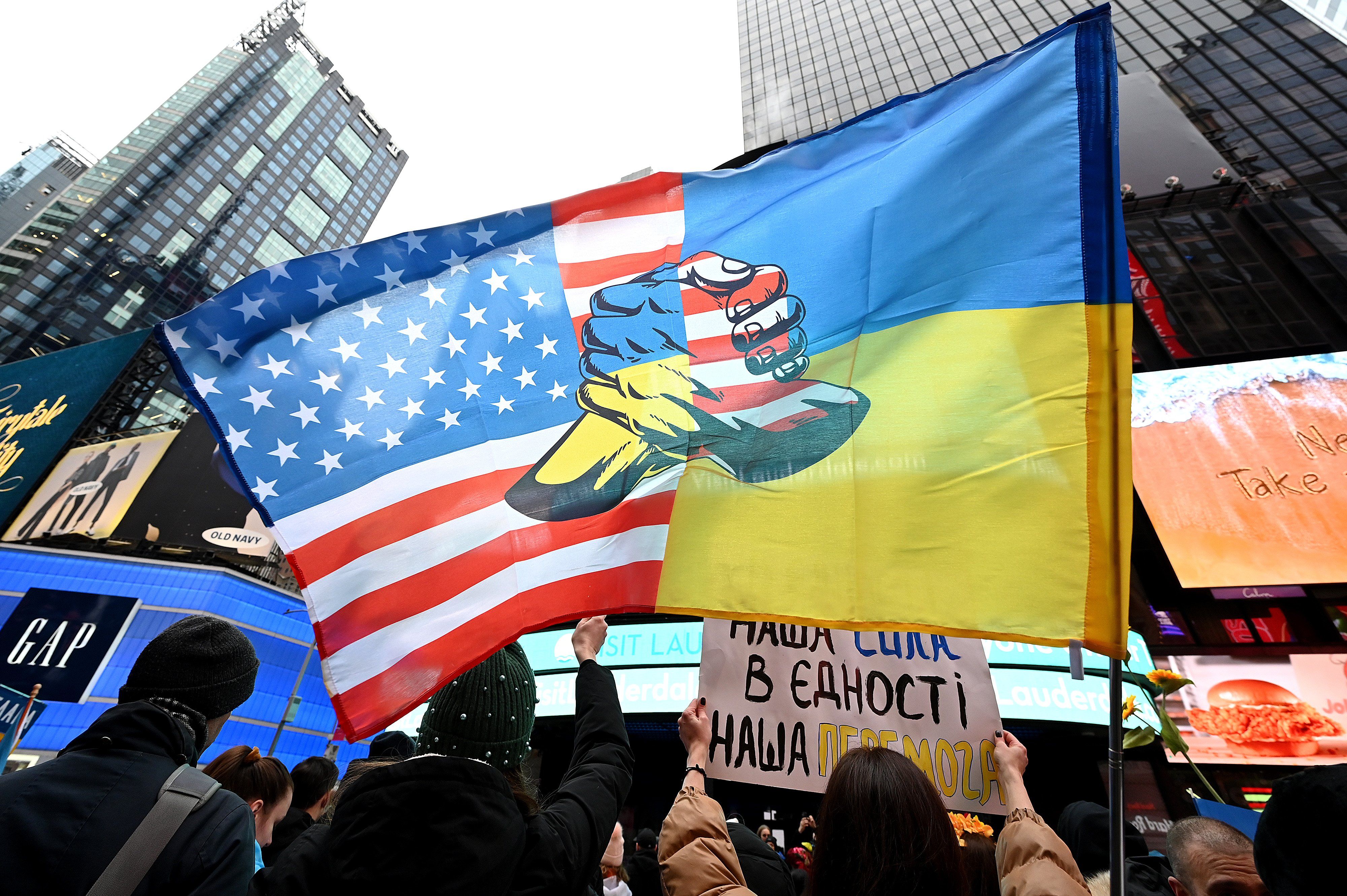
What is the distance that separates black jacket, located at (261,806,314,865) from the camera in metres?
2.96

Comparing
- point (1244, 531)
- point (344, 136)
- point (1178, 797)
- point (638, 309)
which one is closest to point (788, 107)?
point (1244, 531)

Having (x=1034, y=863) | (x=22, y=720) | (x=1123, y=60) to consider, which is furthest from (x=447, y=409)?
(x=1123, y=60)

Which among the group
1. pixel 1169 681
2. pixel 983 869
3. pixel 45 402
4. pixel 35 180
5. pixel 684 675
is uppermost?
pixel 35 180

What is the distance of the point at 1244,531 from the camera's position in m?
13.5

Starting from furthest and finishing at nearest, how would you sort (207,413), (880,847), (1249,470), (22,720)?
1. (1249,470)
2. (22,720)
3. (207,413)
4. (880,847)

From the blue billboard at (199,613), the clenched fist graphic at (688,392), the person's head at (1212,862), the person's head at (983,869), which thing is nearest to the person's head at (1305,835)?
the person's head at (1212,862)

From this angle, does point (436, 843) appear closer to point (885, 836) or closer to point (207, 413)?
point (885, 836)

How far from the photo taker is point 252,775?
310cm

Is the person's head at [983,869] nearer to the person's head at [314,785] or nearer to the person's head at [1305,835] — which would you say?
the person's head at [1305,835]

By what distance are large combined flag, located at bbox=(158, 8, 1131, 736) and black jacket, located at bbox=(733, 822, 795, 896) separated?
3.23ft

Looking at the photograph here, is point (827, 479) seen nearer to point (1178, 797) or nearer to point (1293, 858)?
point (1293, 858)

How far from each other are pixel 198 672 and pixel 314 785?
195cm

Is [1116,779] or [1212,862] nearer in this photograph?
[1116,779]

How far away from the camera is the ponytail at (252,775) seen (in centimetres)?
307
